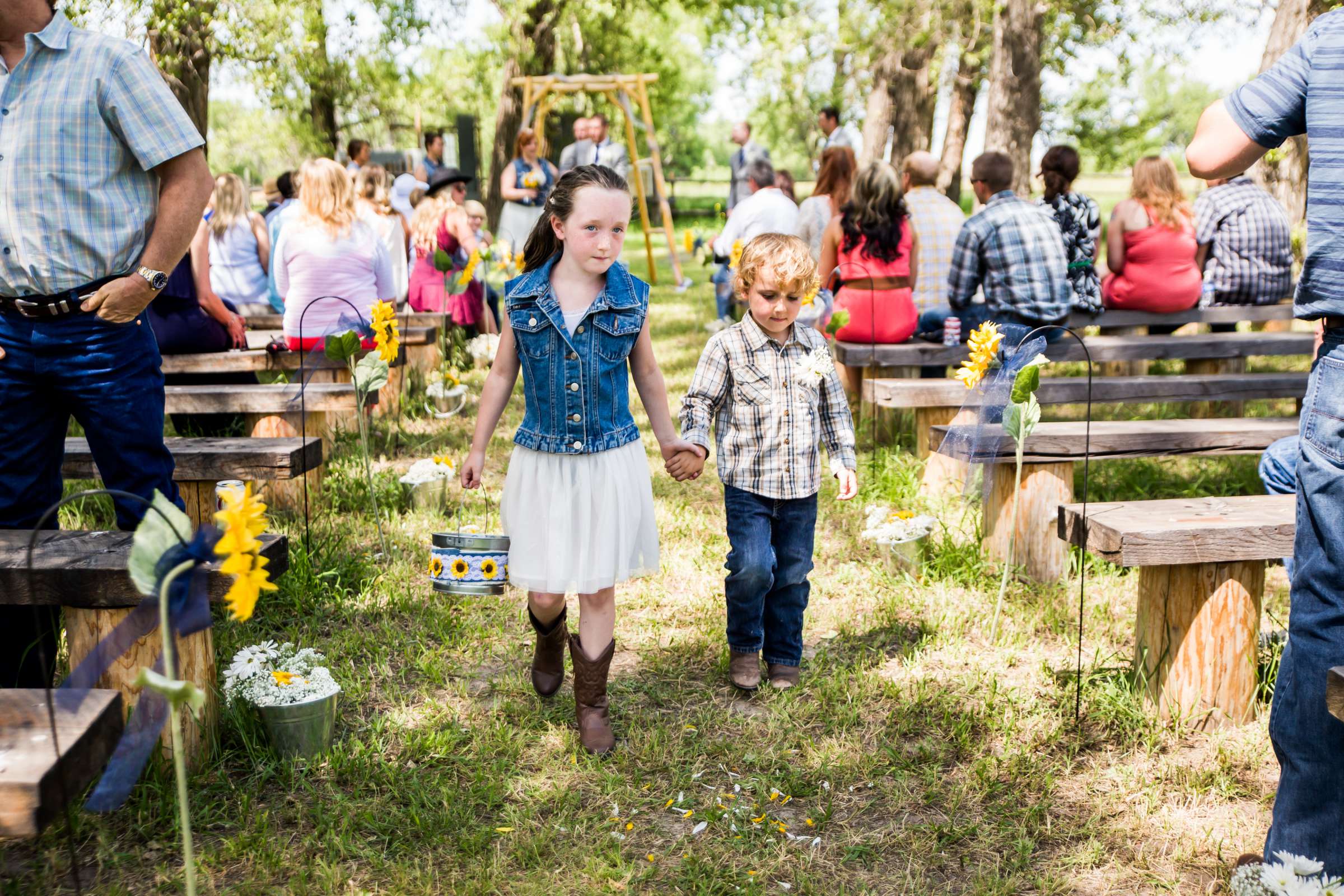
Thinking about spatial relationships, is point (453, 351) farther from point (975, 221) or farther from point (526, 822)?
point (526, 822)

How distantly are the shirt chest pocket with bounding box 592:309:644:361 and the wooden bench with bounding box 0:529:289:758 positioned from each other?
100cm

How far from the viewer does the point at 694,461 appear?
3104 millimetres

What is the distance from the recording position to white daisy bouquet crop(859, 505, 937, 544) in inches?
172

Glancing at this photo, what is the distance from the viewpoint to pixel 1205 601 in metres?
3.21

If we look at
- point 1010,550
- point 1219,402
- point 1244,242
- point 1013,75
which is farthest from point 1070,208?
point 1013,75

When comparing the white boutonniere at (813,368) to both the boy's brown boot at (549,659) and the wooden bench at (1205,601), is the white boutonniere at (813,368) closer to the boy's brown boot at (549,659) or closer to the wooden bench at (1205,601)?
the wooden bench at (1205,601)

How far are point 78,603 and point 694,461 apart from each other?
1585 millimetres

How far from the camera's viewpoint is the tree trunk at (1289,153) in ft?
32.3

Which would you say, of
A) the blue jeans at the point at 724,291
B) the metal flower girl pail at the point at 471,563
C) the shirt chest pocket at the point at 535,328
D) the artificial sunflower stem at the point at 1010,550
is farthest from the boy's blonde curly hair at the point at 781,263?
the blue jeans at the point at 724,291

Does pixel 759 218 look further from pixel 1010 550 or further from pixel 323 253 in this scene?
pixel 1010 550

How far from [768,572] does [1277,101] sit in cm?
184

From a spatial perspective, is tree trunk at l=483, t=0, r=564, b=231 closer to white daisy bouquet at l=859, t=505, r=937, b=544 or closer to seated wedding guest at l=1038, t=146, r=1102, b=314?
seated wedding guest at l=1038, t=146, r=1102, b=314

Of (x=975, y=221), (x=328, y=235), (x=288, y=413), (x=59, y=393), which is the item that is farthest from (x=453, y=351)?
(x=59, y=393)

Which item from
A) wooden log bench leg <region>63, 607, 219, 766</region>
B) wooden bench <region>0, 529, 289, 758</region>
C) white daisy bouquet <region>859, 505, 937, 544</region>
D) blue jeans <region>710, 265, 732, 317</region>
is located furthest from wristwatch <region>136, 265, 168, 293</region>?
blue jeans <region>710, 265, 732, 317</region>
